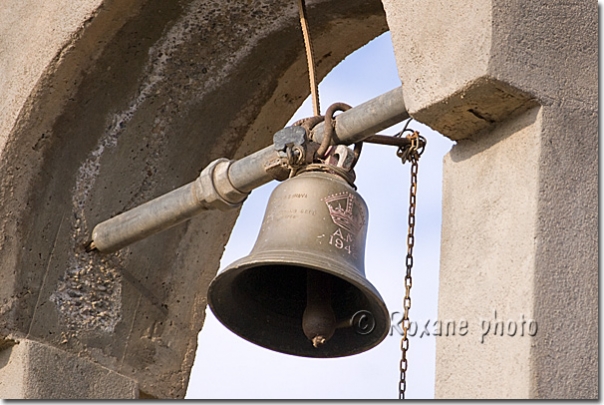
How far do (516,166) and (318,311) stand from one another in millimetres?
648

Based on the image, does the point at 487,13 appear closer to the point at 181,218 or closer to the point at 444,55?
the point at 444,55

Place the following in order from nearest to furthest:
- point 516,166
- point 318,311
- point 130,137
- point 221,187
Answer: point 516,166 < point 318,311 < point 221,187 < point 130,137

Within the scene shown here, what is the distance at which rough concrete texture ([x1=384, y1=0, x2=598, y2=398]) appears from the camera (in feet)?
7.19

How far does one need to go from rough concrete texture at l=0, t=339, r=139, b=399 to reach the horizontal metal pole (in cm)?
31

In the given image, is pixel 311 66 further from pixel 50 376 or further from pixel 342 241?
pixel 50 376

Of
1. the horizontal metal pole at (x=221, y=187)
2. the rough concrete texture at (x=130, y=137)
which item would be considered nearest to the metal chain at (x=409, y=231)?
the horizontal metal pole at (x=221, y=187)

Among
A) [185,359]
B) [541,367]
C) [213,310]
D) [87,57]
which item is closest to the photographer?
[541,367]

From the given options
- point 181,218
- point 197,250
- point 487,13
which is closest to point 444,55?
point 487,13

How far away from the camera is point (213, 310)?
9.47ft

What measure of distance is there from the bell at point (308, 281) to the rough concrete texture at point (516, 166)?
310 mm

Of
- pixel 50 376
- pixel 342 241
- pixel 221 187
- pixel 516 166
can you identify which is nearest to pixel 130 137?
pixel 221 187

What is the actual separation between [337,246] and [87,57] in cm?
97

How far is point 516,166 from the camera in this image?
2.30 meters

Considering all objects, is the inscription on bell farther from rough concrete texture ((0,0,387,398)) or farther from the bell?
rough concrete texture ((0,0,387,398))
